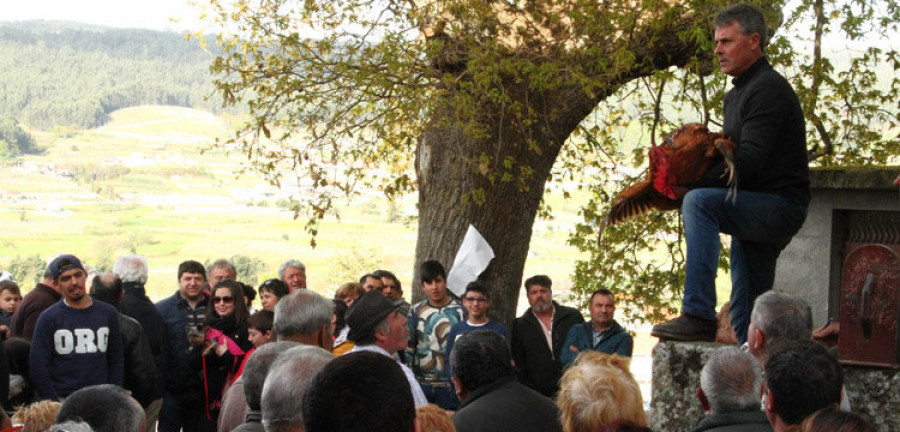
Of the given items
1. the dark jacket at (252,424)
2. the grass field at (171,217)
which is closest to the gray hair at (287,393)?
the dark jacket at (252,424)

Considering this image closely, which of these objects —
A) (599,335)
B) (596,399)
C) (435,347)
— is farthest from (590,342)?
(596,399)

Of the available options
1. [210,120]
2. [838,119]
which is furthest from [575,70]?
[210,120]

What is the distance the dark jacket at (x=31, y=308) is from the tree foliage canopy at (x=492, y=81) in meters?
3.40

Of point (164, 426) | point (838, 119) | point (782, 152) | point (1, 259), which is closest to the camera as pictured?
point (782, 152)

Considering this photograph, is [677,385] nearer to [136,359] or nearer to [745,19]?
[745,19]

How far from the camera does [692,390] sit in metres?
5.88

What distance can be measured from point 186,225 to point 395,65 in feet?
233

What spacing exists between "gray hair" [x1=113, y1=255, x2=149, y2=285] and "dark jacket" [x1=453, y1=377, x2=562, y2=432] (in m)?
4.64

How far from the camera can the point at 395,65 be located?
10.5m

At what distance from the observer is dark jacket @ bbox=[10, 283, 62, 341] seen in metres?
8.61

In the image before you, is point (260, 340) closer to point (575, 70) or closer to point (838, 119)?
point (575, 70)

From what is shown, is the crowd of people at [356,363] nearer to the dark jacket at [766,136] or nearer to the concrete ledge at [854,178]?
the dark jacket at [766,136]

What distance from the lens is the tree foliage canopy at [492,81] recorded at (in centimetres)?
1084

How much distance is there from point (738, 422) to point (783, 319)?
846 mm
